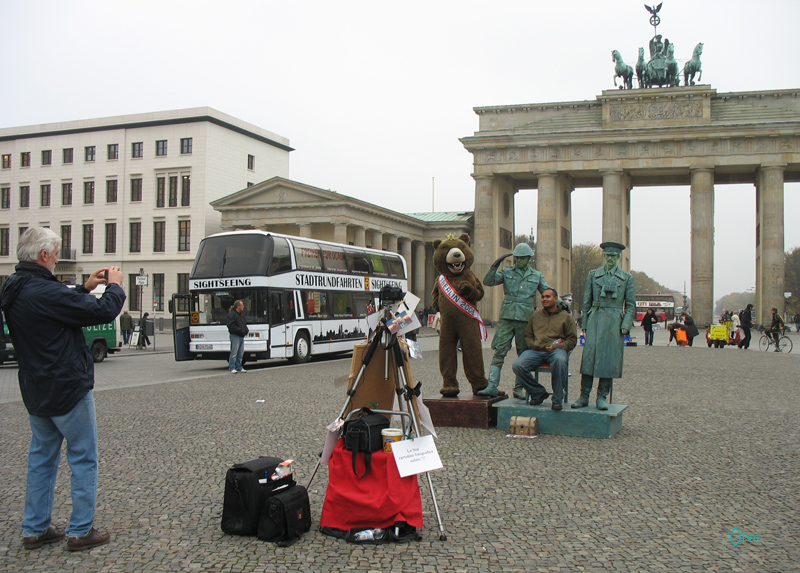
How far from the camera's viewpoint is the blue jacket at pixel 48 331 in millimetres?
4770

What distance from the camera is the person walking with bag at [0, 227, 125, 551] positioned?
478cm

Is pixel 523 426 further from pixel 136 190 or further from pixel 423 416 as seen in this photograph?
pixel 136 190

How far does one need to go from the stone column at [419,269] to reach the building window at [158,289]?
22.9m

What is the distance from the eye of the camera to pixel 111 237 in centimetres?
6656

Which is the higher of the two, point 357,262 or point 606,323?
point 357,262

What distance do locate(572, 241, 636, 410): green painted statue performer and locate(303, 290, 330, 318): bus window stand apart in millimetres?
15054

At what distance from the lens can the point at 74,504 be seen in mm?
4957

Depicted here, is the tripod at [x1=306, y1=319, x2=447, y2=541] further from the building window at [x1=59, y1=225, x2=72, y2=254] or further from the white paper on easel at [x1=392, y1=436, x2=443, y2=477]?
the building window at [x1=59, y1=225, x2=72, y2=254]

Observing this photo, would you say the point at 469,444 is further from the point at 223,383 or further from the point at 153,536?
the point at 223,383

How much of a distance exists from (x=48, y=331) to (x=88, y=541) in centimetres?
139

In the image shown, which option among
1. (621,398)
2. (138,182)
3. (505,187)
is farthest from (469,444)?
(138,182)

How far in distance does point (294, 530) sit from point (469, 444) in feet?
12.2

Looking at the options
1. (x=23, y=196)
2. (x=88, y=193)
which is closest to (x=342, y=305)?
(x=88, y=193)

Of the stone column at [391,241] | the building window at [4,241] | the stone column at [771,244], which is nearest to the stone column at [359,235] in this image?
the stone column at [391,241]
